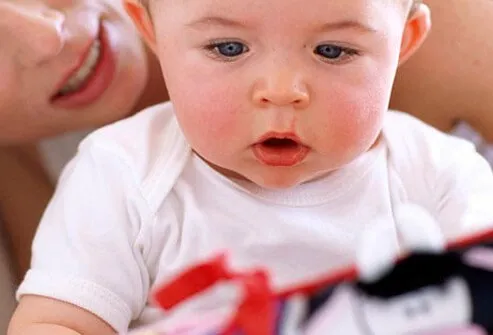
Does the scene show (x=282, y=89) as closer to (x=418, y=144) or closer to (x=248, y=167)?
(x=248, y=167)

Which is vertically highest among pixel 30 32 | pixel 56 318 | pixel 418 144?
pixel 30 32

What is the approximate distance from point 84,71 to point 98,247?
0.83 ft

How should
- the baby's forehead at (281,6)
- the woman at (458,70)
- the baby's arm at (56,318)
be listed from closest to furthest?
the baby's forehead at (281,6), the baby's arm at (56,318), the woman at (458,70)

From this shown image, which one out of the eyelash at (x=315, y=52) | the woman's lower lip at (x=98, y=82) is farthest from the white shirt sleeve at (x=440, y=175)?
the woman's lower lip at (x=98, y=82)

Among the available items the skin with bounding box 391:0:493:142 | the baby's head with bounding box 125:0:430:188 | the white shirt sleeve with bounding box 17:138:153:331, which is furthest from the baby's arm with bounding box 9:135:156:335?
the skin with bounding box 391:0:493:142

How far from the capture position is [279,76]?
0.58 metres

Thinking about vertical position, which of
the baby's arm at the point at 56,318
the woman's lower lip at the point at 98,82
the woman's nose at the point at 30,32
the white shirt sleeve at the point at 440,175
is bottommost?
the baby's arm at the point at 56,318

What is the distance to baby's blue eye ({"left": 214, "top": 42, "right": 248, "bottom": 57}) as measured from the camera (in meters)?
0.61

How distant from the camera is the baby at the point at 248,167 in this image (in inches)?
23.6

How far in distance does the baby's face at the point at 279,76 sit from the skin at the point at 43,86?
19 centimetres

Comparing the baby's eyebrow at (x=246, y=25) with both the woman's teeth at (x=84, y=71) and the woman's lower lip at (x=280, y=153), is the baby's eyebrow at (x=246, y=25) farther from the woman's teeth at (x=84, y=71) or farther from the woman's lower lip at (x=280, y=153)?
the woman's teeth at (x=84, y=71)

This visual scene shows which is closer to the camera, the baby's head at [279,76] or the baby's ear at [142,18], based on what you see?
the baby's head at [279,76]

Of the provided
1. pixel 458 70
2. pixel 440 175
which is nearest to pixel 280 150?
pixel 440 175

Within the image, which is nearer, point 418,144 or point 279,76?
point 279,76
